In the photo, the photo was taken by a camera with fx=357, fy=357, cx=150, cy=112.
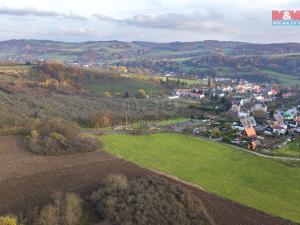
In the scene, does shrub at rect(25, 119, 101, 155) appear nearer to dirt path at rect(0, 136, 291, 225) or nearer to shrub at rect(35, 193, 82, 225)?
dirt path at rect(0, 136, 291, 225)

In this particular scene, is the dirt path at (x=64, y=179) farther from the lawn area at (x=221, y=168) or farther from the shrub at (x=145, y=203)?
the lawn area at (x=221, y=168)

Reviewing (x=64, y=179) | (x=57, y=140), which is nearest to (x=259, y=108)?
(x=57, y=140)

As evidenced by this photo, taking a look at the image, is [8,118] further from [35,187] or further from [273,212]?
[273,212]

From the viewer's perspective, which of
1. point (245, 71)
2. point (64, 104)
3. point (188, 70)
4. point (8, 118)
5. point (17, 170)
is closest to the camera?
point (17, 170)

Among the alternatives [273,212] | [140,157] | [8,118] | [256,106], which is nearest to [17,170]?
[140,157]

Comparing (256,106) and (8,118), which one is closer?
(8,118)

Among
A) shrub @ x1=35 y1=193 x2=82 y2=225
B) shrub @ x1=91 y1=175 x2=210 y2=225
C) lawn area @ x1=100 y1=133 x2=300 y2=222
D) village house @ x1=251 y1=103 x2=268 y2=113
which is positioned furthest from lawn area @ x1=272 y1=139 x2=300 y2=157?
village house @ x1=251 y1=103 x2=268 y2=113

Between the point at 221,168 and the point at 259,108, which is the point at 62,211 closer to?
the point at 221,168
